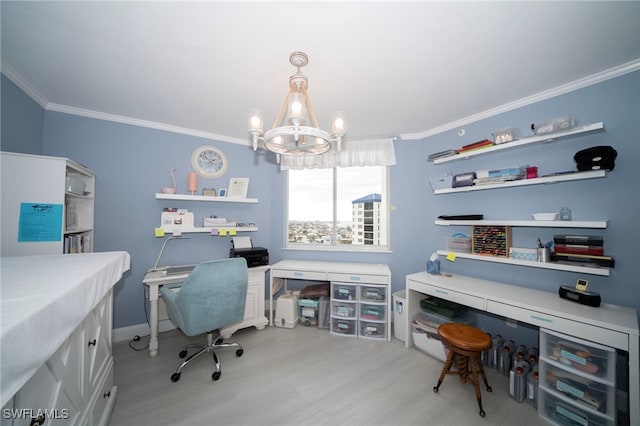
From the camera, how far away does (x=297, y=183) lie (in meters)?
3.75

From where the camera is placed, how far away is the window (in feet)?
11.2

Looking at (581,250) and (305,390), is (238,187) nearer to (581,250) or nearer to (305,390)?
(305,390)

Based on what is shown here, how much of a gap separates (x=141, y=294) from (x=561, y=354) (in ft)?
13.3

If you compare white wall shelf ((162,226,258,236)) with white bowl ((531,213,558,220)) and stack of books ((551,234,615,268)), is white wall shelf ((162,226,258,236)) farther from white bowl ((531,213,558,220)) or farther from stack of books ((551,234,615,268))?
stack of books ((551,234,615,268))

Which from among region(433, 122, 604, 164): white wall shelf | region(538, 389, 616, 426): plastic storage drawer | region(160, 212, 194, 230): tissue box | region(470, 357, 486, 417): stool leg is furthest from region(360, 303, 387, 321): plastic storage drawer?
region(160, 212, 194, 230): tissue box

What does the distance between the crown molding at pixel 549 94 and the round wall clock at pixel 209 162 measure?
2872mm

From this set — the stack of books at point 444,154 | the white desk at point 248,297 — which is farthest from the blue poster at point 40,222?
the stack of books at point 444,154

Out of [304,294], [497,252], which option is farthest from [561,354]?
[304,294]

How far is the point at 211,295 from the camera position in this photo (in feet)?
6.84

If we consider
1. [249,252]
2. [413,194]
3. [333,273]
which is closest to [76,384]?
[249,252]

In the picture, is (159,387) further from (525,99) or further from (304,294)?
(525,99)

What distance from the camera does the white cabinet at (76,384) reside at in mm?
820

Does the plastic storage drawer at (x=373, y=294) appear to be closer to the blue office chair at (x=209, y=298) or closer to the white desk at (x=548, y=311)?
the white desk at (x=548, y=311)

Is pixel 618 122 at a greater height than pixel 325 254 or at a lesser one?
greater
